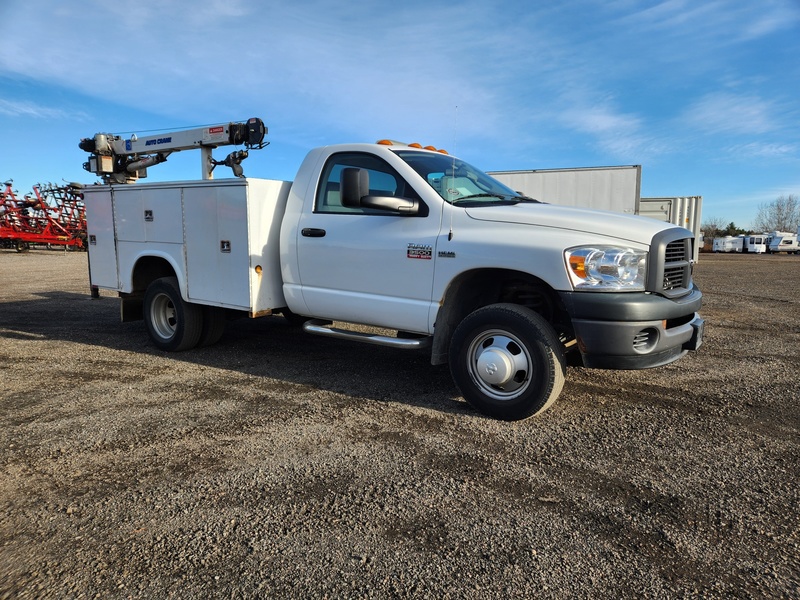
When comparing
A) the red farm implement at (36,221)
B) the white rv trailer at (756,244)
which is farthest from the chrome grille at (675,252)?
the white rv trailer at (756,244)

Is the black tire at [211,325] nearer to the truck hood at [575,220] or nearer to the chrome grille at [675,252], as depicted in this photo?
the truck hood at [575,220]

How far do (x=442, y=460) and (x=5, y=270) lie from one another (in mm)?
19580

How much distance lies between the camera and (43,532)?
2568mm

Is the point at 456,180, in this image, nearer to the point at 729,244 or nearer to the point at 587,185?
the point at 587,185

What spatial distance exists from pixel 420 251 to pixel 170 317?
3548 mm

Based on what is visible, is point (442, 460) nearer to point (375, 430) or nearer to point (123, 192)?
point (375, 430)

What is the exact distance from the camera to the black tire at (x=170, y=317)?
19.9 ft

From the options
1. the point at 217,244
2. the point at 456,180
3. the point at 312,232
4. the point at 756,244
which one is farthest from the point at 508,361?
the point at 756,244

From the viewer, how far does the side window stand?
4633 mm

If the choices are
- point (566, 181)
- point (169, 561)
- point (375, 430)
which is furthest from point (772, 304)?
point (169, 561)

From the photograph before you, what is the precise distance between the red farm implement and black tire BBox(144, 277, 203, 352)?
2493 centimetres

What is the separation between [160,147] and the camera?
25.3 feet

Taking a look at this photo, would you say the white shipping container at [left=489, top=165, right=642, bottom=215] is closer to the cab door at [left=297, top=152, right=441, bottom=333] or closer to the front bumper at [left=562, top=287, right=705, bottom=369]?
the cab door at [left=297, top=152, right=441, bottom=333]

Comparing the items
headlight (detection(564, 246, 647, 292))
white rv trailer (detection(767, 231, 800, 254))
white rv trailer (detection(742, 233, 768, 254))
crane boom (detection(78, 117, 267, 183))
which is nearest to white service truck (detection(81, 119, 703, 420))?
headlight (detection(564, 246, 647, 292))
